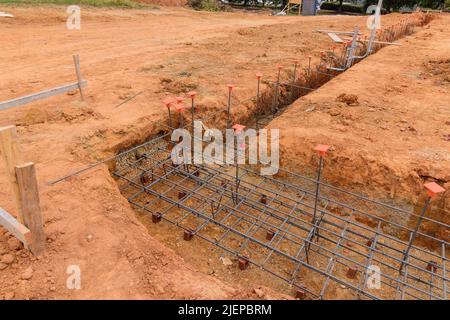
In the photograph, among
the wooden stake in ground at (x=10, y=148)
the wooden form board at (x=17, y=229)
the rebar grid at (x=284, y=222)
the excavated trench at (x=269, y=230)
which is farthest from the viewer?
the rebar grid at (x=284, y=222)

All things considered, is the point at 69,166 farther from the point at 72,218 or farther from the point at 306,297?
the point at 306,297

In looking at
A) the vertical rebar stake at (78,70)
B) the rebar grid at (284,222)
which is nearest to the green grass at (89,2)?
the vertical rebar stake at (78,70)

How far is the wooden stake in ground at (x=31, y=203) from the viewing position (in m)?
3.02

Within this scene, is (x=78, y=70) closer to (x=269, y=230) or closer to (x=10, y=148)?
(x=10, y=148)

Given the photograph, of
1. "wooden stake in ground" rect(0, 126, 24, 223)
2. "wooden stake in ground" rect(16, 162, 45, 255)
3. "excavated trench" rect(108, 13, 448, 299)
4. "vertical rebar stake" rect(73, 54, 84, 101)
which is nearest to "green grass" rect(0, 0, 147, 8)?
"vertical rebar stake" rect(73, 54, 84, 101)

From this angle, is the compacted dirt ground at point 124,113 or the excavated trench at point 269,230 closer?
the compacted dirt ground at point 124,113

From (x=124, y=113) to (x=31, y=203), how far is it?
148 inches

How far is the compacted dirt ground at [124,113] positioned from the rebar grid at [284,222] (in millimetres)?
547

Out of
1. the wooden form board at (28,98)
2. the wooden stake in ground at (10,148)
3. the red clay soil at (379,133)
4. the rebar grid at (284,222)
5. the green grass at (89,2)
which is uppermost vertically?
the green grass at (89,2)

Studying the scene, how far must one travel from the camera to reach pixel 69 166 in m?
4.98

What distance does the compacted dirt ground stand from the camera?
3334mm

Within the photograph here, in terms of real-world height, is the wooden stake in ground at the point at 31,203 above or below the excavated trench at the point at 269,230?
above

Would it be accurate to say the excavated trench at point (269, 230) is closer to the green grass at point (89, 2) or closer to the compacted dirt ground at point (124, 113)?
the compacted dirt ground at point (124, 113)

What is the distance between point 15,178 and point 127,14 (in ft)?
58.9
